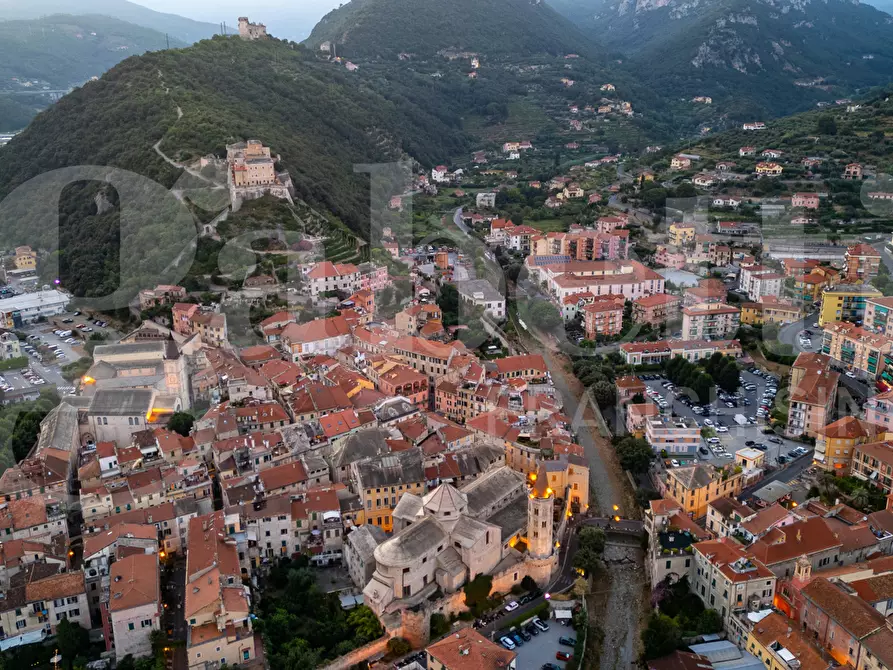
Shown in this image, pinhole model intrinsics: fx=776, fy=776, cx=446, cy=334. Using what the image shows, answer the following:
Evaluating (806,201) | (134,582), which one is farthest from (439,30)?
(134,582)

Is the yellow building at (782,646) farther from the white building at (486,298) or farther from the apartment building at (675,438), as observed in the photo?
the white building at (486,298)

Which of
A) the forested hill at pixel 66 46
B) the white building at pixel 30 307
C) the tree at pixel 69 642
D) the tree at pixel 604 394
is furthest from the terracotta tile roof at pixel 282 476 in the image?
the forested hill at pixel 66 46

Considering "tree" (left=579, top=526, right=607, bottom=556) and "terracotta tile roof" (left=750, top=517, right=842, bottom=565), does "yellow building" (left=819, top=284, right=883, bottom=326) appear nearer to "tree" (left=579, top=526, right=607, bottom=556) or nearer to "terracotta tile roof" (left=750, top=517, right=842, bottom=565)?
"terracotta tile roof" (left=750, top=517, right=842, bottom=565)

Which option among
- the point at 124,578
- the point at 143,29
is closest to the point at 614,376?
the point at 124,578

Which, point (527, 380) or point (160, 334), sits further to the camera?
point (160, 334)

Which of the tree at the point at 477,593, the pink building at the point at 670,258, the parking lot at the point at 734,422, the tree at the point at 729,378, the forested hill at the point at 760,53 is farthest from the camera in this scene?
the forested hill at the point at 760,53

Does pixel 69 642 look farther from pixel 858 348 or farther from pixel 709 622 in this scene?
pixel 858 348

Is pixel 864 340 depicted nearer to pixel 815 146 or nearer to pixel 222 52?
pixel 815 146
